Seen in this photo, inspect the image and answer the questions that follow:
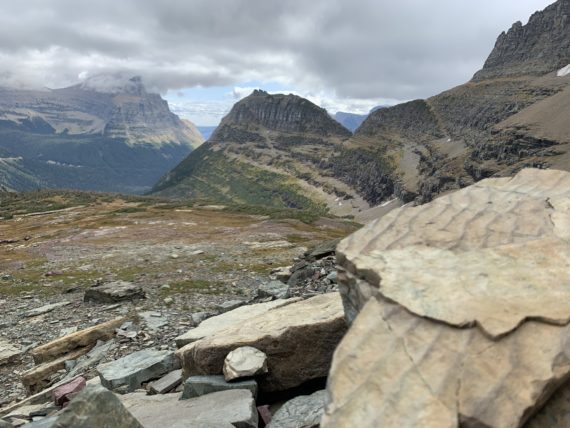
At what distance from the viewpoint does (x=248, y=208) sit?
123 m

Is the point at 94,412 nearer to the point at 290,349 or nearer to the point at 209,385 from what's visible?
the point at 209,385

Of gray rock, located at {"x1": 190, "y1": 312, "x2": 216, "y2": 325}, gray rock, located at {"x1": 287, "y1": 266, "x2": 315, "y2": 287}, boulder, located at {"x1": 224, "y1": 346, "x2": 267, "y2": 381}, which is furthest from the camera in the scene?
gray rock, located at {"x1": 287, "y1": 266, "x2": 315, "y2": 287}

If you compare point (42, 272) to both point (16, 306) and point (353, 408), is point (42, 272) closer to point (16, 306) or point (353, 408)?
point (16, 306)

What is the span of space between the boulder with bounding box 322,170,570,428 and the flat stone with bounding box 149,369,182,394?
19.9ft

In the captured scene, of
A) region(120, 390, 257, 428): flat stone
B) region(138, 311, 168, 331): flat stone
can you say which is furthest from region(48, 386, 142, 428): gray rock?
region(138, 311, 168, 331): flat stone

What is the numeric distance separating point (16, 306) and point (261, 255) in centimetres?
2257

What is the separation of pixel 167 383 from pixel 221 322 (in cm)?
356

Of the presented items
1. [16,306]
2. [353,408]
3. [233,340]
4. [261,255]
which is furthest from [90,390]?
[261,255]

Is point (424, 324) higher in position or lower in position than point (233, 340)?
higher

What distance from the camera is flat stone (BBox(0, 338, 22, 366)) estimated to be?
19.1m

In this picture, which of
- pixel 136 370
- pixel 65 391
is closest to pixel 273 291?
pixel 136 370

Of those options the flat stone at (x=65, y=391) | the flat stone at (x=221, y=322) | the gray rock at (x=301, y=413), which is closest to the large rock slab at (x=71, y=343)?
the flat stone at (x=65, y=391)

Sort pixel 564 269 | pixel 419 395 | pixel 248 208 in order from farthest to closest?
pixel 248 208
pixel 564 269
pixel 419 395

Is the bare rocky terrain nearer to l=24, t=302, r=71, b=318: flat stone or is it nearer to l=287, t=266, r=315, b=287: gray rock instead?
l=24, t=302, r=71, b=318: flat stone
